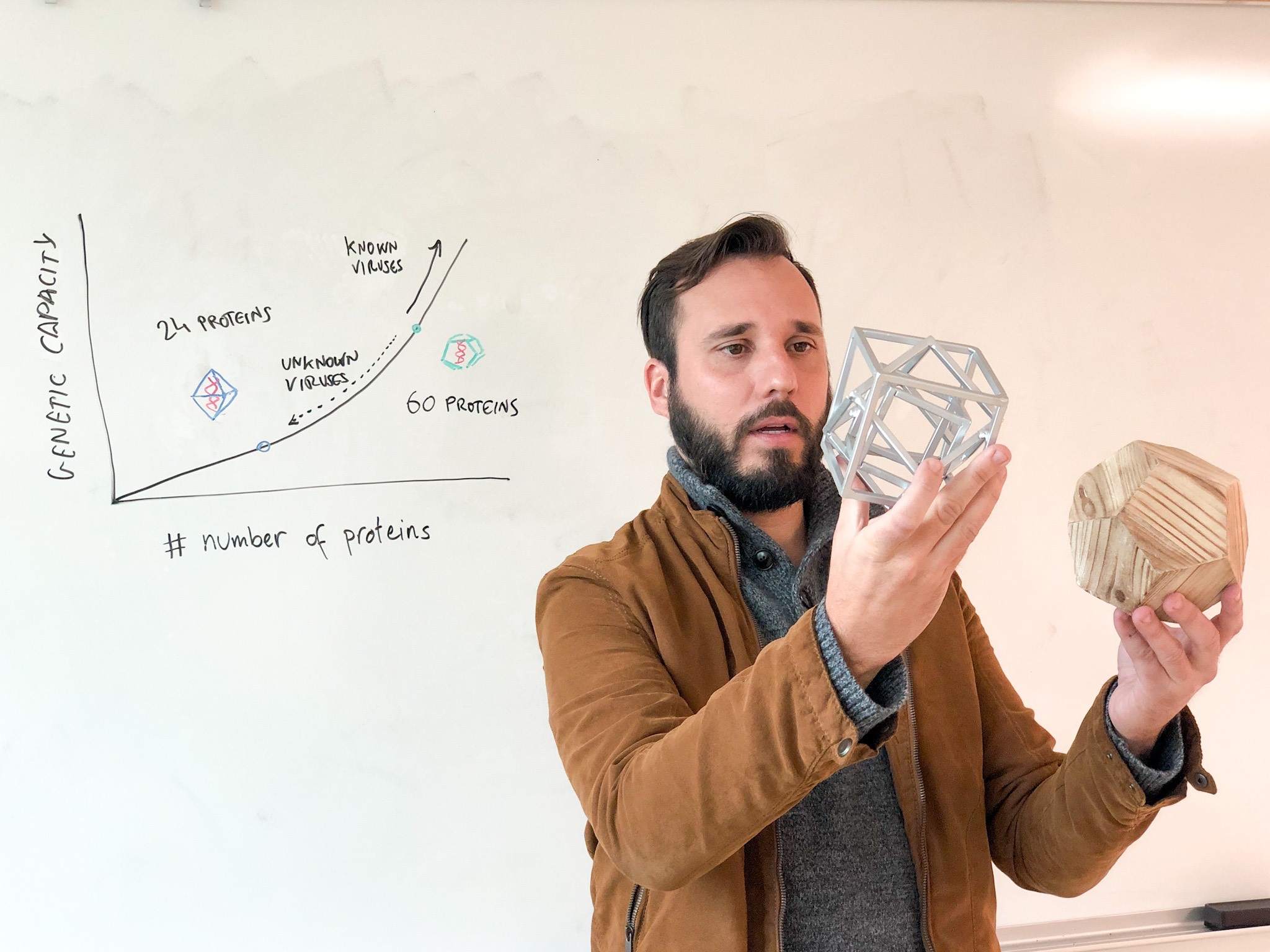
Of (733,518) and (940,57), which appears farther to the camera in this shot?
(940,57)

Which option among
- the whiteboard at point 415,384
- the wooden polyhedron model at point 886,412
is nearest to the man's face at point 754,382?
the wooden polyhedron model at point 886,412

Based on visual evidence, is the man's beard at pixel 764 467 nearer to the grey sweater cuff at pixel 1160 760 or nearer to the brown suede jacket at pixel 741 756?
the brown suede jacket at pixel 741 756

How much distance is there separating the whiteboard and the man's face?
1.83 ft

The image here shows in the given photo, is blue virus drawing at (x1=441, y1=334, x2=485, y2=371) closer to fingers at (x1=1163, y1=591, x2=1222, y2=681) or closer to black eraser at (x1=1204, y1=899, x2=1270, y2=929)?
fingers at (x1=1163, y1=591, x2=1222, y2=681)

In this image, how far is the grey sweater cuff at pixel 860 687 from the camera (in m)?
0.68

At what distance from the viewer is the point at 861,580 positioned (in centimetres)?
68

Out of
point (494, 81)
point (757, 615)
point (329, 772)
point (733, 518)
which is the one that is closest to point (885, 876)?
point (757, 615)

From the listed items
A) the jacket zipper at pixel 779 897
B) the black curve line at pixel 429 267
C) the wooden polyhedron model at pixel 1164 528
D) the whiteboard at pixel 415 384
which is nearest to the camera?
the wooden polyhedron model at pixel 1164 528

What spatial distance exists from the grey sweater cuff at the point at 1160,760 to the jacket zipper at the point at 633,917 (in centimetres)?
49

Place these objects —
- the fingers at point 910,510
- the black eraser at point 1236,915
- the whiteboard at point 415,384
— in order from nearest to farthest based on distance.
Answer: the fingers at point 910,510 < the whiteboard at point 415,384 < the black eraser at point 1236,915

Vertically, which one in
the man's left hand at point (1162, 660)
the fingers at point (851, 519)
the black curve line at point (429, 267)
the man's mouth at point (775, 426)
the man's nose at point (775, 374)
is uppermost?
the black curve line at point (429, 267)

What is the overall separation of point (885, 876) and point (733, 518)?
0.40 m

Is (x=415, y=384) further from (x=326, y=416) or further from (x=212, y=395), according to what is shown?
(x=212, y=395)

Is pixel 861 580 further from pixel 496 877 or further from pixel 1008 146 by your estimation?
pixel 1008 146
